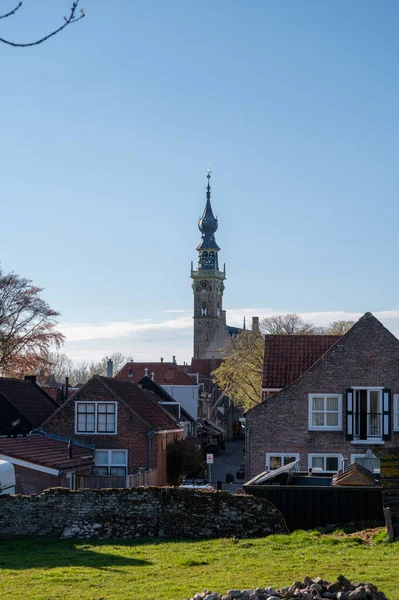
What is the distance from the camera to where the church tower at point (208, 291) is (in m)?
184

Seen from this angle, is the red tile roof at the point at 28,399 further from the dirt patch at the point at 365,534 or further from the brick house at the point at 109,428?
the dirt patch at the point at 365,534

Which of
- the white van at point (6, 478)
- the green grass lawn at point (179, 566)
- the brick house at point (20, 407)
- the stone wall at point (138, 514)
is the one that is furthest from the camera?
the brick house at point (20, 407)

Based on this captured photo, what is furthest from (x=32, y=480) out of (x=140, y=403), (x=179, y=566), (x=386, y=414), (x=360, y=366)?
(x=179, y=566)

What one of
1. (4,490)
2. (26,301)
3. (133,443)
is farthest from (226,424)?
(4,490)

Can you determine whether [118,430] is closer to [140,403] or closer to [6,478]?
[140,403]

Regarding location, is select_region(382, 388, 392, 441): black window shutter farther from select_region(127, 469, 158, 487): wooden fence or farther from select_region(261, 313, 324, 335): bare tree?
select_region(261, 313, 324, 335): bare tree

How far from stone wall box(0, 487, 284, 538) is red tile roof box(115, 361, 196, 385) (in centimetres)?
5424

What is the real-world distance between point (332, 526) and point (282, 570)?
22.6 ft

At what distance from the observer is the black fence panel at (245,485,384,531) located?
2395 cm

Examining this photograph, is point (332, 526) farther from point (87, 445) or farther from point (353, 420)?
point (87, 445)

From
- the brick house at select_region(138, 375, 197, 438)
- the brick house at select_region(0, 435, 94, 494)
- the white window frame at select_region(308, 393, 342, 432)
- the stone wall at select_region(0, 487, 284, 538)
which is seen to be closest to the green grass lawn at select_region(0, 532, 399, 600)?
the stone wall at select_region(0, 487, 284, 538)

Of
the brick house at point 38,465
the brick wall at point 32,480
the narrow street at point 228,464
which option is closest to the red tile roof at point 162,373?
the narrow street at point 228,464

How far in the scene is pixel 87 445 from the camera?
43750mm

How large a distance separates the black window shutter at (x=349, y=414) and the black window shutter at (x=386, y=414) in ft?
4.22
